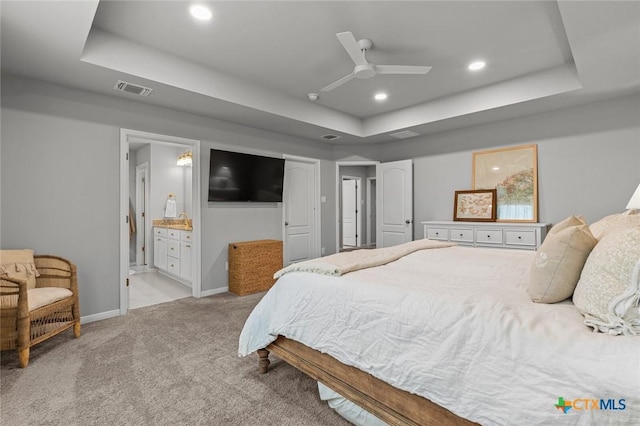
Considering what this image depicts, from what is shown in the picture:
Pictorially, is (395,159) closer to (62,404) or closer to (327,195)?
(327,195)

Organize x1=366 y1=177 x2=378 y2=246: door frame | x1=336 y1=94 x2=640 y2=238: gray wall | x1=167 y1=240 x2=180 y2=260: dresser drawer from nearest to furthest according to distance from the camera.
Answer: x1=336 y1=94 x2=640 y2=238: gray wall → x1=167 y1=240 x2=180 y2=260: dresser drawer → x1=366 y1=177 x2=378 y2=246: door frame

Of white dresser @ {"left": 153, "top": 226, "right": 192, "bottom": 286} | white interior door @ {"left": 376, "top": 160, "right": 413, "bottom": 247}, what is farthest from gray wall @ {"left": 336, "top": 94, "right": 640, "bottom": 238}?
white dresser @ {"left": 153, "top": 226, "right": 192, "bottom": 286}

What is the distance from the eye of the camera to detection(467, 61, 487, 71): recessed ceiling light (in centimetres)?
326

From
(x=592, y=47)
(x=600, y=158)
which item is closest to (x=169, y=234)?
(x=592, y=47)

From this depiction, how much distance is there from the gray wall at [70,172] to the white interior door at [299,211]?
6.48ft

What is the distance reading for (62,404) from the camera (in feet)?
5.86

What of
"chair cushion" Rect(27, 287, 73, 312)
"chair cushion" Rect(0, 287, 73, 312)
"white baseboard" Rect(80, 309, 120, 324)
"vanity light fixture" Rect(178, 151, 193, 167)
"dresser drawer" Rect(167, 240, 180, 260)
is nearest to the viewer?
"chair cushion" Rect(0, 287, 73, 312)

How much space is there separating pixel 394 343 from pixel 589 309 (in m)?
0.73

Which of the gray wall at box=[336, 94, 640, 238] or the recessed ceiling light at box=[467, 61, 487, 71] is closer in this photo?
the recessed ceiling light at box=[467, 61, 487, 71]

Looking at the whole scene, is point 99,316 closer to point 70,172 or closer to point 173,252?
point 70,172

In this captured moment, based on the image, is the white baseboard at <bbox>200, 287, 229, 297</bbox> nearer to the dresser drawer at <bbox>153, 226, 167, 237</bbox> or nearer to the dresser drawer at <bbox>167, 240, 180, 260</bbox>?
the dresser drawer at <bbox>167, 240, 180, 260</bbox>

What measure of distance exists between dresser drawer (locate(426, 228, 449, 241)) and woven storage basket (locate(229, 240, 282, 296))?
2397mm

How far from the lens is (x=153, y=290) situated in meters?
4.43

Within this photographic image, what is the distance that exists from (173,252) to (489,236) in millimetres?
4839
